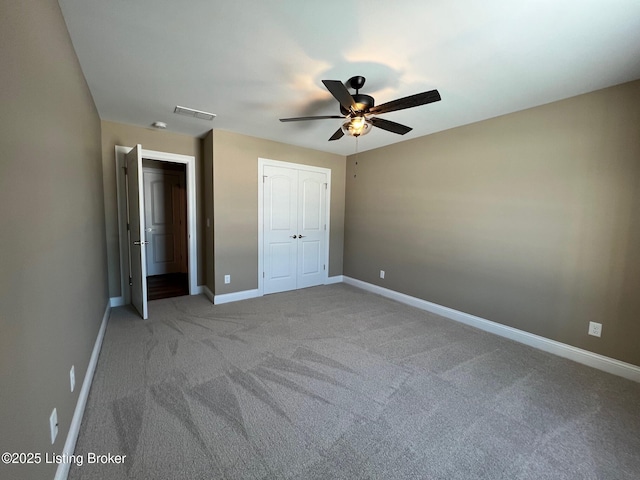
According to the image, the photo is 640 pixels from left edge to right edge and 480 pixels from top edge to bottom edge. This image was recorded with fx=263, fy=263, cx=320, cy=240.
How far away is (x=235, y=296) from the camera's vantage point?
4.05 m

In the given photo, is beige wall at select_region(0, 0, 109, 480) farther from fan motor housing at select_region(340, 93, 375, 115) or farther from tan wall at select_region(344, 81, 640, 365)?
tan wall at select_region(344, 81, 640, 365)

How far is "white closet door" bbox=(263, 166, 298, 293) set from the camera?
4.29 m

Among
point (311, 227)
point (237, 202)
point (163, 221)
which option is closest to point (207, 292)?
point (237, 202)

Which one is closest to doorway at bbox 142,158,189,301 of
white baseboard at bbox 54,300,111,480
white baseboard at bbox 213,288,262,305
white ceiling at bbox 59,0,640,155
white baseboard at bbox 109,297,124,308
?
white baseboard at bbox 109,297,124,308

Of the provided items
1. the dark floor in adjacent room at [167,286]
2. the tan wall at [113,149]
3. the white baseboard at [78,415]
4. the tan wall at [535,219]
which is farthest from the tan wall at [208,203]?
the tan wall at [535,219]

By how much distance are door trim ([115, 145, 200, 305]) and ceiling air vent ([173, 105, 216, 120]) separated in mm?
1002

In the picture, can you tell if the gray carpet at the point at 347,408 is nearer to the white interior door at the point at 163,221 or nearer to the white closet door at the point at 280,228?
the white closet door at the point at 280,228

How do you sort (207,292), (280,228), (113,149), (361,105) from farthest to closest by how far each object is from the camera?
(280,228)
(207,292)
(113,149)
(361,105)

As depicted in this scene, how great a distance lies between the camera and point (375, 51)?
75.0 inches

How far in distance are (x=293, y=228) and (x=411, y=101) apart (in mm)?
2993

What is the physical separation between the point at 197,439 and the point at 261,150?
11.9ft

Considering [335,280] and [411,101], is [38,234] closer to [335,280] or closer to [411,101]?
[411,101]

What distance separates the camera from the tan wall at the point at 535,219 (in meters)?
2.32

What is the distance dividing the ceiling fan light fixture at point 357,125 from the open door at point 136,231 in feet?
7.76
